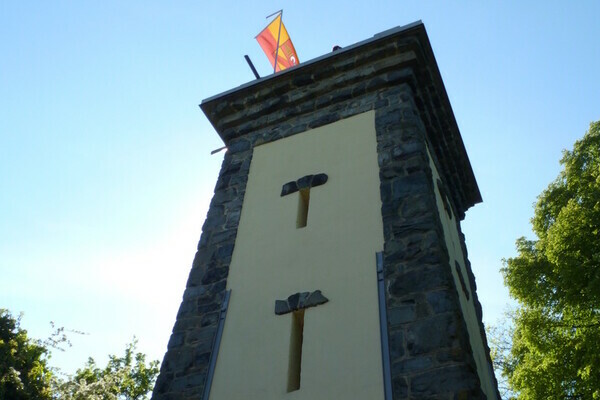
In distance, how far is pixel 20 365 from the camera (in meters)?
15.8

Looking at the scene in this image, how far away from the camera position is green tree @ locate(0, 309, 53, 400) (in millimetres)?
14961

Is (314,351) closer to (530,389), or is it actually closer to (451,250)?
(451,250)

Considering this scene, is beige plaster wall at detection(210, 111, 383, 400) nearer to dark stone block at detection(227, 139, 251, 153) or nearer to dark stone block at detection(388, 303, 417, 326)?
dark stone block at detection(388, 303, 417, 326)

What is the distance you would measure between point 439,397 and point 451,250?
2530mm

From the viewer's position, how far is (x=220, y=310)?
529 cm

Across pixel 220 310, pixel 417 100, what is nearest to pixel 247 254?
pixel 220 310

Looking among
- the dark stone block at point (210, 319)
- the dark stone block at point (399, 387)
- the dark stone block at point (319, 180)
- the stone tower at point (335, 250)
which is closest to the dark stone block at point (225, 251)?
the stone tower at point (335, 250)

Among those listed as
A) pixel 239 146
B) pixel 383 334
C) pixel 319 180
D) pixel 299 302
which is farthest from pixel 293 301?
pixel 239 146

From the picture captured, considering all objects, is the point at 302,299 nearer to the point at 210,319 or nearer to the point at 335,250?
the point at 335,250

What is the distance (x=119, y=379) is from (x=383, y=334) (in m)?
18.7

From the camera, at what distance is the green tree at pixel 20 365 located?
15.0 metres

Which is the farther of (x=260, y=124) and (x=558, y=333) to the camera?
(x=558, y=333)

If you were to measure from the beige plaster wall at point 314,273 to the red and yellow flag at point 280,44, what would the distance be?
316 cm

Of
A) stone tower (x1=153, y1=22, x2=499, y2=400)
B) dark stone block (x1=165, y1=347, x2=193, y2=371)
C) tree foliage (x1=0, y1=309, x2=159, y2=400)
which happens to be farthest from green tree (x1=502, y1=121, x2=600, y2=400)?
tree foliage (x1=0, y1=309, x2=159, y2=400)
